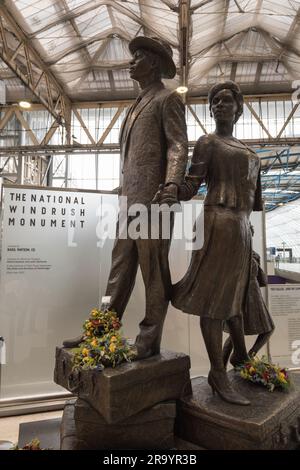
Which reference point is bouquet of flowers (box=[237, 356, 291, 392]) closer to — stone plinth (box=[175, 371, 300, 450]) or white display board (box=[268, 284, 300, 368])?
stone plinth (box=[175, 371, 300, 450])

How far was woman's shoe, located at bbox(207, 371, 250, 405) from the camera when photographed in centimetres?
157

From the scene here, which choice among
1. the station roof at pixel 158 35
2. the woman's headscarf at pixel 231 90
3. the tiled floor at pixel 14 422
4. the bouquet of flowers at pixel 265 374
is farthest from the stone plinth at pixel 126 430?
the station roof at pixel 158 35

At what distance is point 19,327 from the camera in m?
3.13

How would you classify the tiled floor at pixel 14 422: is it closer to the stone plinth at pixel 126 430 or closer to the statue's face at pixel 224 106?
the stone plinth at pixel 126 430

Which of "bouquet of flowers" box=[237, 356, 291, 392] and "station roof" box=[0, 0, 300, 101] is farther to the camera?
"station roof" box=[0, 0, 300, 101]

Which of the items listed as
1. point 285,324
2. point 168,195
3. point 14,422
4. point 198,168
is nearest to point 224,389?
point 168,195

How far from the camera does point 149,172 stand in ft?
5.65

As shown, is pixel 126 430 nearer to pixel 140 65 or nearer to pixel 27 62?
pixel 140 65

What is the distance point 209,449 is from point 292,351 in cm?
288

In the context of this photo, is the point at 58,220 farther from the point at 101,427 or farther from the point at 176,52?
the point at 176,52

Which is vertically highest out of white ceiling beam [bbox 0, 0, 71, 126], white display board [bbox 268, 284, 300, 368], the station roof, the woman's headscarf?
the station roof

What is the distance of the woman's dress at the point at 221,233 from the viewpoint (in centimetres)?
164

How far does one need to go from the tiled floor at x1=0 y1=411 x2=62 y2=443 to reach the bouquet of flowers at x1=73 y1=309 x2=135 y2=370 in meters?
1.44

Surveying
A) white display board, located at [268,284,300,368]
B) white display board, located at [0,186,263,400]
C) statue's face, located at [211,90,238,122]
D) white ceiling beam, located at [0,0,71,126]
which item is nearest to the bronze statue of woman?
statue's face, located at [211,90,238,122]
